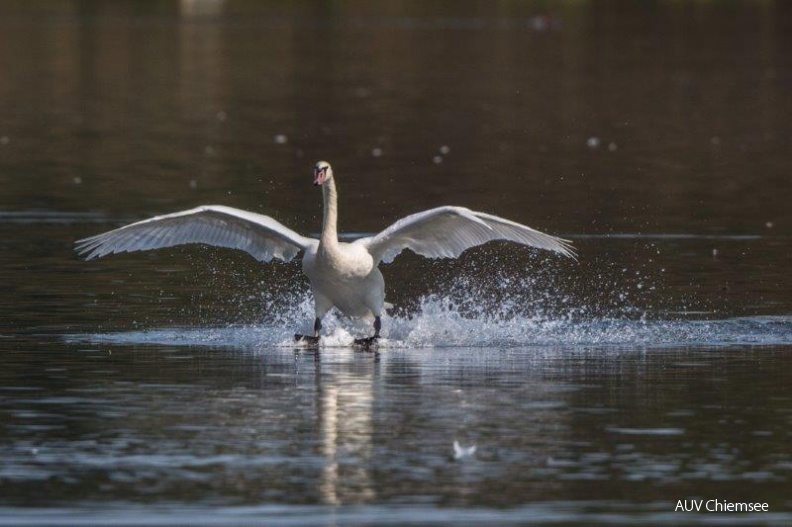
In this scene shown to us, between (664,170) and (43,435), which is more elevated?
(664,170)

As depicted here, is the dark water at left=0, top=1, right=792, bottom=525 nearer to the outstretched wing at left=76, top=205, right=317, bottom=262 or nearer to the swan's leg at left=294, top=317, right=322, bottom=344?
the swan's leg at left=294, top=317, right=322, bottom=344

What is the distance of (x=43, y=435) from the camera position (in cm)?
1273

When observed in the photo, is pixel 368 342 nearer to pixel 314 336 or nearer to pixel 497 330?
pixel 314 336

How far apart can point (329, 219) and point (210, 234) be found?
138 centimetres

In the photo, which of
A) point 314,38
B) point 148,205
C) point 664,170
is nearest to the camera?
point 148,205

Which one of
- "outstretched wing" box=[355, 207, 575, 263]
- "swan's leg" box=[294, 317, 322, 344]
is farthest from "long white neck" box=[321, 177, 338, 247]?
"swan's leg" box=[294, 317, 322, 344]

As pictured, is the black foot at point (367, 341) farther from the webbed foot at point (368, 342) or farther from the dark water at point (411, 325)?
the dark water at point (411, 325)

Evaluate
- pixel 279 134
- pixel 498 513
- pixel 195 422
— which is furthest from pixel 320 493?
pixel 279 134

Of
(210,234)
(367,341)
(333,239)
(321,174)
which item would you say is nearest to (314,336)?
(367,341)

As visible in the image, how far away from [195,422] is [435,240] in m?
5.50

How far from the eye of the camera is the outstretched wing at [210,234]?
18125mm

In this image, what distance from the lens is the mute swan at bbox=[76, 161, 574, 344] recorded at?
57.7ft

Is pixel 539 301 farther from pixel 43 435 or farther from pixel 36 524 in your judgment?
pixel 36 524

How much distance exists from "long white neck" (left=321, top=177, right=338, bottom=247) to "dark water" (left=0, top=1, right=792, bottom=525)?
0.95 m
